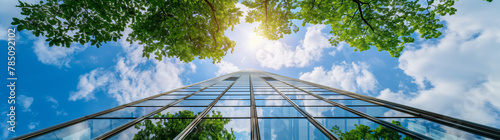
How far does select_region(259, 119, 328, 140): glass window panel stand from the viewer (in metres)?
3.79

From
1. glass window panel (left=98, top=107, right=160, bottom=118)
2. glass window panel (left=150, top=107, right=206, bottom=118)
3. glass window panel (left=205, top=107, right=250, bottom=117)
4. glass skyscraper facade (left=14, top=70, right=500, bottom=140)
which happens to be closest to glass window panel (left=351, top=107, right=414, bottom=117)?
glass skyscraper facade (left=14, top=70, right=500, bottom=140)

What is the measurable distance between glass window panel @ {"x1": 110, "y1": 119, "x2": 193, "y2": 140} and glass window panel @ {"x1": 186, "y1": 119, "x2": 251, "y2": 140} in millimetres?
414

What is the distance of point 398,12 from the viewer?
7.82 m

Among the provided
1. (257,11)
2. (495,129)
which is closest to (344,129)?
(495,129)

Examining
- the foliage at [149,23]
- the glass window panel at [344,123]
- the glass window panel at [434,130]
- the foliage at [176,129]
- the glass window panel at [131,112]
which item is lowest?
the foliage at [176,129]

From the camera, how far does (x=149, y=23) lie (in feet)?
20.9

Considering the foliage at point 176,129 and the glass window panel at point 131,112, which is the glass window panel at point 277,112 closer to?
the foliage at point 176,129

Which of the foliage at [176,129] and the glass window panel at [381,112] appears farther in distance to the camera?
the glass window panel at [381,112]

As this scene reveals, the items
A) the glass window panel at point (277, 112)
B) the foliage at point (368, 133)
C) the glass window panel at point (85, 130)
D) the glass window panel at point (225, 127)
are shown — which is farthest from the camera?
the glass window panel at point (277, 112)

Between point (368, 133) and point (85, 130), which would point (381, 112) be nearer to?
point (368, 133)

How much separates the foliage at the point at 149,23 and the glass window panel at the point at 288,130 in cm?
444

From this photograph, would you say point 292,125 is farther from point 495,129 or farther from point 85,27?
point 85,27

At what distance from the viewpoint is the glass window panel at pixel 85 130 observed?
339cm

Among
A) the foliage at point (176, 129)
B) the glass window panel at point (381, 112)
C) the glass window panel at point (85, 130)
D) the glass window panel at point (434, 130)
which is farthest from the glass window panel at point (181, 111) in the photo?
the glass window panel at point (434, 130)
